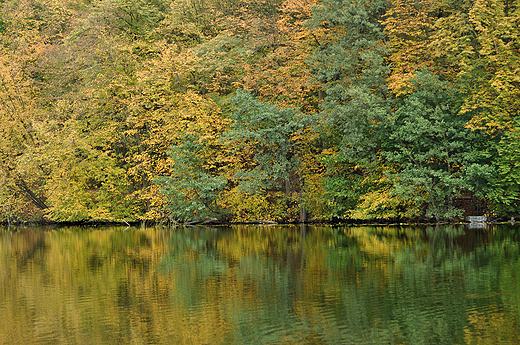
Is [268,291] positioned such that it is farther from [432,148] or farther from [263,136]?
[263,136]

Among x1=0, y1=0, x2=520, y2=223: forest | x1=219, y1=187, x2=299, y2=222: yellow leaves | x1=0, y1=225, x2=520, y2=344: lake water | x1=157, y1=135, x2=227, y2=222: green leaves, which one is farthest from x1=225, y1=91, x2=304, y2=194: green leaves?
x1=0, y1=225, x2=520, y2=344: lake water

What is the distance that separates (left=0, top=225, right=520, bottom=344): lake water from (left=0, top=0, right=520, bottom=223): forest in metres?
8.01

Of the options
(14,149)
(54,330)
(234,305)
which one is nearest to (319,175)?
(14,149)

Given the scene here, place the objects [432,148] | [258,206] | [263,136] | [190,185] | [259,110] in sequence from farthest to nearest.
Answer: [258,206] < [190,185] < [263,136] < [259,110] < [432,148]

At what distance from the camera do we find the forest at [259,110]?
37000 millimetres

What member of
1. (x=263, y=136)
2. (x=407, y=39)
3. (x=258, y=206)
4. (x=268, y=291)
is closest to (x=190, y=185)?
(x=258, y=206)

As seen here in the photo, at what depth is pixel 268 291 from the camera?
17516 mm

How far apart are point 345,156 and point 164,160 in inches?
503

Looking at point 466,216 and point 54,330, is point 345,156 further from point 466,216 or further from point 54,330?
point 54,330

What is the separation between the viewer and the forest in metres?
37.0

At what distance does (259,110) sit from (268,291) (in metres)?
24.0

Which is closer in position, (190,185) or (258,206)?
(190,185)

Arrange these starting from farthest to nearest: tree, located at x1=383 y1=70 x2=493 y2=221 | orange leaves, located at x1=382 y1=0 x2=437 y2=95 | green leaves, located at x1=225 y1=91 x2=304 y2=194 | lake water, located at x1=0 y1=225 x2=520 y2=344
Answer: green leaves, located at x1=225 y1=91 x2=304 y2=194
orange leaves, located at x1=382 y1=0 x2=437 y2=95
tree, located at x1=383 y1=70 x2=493 y2=221
lake water, located at x1=0 y1=225 x2=520 y2=344

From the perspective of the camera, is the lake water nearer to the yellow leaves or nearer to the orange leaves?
the orange leaves
